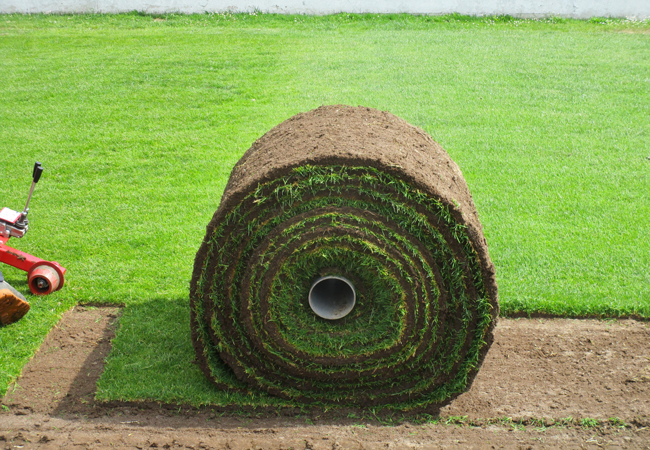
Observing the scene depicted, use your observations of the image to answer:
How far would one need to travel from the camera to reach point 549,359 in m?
5.06

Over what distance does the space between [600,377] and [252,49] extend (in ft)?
36.4

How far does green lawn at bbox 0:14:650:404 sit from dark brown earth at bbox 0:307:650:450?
0.67 ft

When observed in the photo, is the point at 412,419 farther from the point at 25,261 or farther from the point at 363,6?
the point at 363,6

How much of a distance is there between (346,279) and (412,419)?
3.84ft

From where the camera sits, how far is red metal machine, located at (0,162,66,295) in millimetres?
5785

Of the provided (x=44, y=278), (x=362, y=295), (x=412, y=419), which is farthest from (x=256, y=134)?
(x=412, y=419)

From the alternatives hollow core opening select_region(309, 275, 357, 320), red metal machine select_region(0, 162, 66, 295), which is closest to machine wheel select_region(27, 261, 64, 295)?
red metal machine select_region(0, 162, 66, 295)

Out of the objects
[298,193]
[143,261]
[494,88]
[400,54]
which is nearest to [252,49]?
[400,54]

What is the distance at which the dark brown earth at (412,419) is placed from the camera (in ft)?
13.8

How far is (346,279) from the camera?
425 cm

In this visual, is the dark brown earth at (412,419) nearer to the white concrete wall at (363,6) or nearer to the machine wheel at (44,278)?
the machine wheel at (44,278)

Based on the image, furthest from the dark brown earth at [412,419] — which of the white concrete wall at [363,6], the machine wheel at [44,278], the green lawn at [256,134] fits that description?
the white concrete wall at [363,6]

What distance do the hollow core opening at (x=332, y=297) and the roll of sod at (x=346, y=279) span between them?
1cm

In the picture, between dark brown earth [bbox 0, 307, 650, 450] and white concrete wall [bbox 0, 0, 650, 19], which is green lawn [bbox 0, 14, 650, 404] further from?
white concrete wall [bbox 0, 0, 650, 19]
